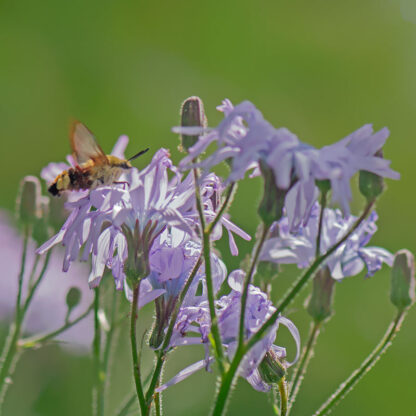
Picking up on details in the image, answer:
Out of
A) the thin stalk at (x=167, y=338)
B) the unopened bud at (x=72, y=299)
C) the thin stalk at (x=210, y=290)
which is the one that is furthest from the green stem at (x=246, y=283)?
the unopened bud at (x=72, y=299)

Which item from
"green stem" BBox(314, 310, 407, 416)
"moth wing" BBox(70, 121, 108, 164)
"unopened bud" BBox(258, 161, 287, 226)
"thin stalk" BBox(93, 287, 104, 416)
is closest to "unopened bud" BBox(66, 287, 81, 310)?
"thin stalk" BBox(93, 287, 104, 416)

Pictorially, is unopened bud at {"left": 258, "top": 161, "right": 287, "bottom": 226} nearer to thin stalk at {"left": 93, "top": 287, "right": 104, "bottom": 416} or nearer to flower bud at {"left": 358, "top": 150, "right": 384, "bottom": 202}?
flower bud at {"left": 358, "top": 150, "right": 384, "bottom": 202}

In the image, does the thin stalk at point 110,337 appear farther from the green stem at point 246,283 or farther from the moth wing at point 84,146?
the green stem at point 246,283

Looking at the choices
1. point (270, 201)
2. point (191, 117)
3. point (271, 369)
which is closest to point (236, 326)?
point (271, 369)

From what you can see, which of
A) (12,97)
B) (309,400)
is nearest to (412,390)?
(309,400)

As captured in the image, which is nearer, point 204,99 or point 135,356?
point 135,356

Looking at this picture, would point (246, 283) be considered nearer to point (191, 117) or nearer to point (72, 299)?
point (191, 117)
